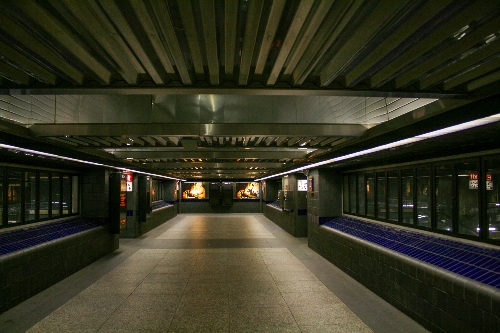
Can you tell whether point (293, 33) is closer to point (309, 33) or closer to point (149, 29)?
point (309, 33)

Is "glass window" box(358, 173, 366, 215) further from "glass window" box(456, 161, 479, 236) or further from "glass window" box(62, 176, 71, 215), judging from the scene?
"glass window" box(62, 176, 71, 215)

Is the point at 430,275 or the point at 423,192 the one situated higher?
the point at 423,192

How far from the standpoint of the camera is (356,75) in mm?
3084

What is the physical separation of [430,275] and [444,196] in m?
2.16

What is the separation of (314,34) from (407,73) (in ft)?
3.78

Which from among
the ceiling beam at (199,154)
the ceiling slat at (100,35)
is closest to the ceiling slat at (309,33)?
the ceiling slat at (100,35)

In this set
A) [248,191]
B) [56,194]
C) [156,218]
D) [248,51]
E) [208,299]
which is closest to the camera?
[248,51]

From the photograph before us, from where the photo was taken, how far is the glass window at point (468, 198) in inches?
220

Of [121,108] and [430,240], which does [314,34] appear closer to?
[121,108]

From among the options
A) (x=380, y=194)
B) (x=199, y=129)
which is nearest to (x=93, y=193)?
(x=199, y=129)

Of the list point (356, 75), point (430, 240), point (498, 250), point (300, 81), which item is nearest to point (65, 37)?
point (300, 81)

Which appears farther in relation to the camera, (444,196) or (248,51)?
(444,196)

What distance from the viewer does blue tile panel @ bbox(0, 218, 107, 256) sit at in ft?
21.6

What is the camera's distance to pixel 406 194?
8.05 metres
